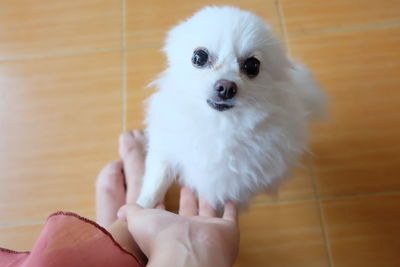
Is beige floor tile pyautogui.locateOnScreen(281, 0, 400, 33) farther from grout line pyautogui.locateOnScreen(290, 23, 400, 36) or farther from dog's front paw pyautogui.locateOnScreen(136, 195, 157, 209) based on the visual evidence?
dog's front paw pyautogui.locateOnScreen(136, 195, 157, 209)

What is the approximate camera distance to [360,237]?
1099 mm

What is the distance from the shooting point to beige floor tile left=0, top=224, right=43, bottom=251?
1107 mm

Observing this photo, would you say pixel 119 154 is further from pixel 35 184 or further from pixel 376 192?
pixel 376 192

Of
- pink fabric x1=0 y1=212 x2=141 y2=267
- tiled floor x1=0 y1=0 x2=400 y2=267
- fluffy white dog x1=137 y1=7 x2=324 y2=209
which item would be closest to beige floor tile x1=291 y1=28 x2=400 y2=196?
tiled floor x1=0 y1=0 x2=400 y2=267

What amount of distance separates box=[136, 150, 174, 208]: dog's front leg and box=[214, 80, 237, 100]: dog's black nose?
0.30 metres

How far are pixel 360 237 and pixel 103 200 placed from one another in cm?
73

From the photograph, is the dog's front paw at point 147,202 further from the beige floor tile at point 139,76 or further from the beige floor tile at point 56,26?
the beige floor tile at point 56,26

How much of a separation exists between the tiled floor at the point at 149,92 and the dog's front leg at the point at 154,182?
0.18 meters

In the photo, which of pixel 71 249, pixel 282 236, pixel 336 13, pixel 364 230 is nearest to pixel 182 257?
pixel 71 249

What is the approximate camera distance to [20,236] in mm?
1117

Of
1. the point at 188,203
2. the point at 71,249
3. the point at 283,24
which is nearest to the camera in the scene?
the point at 71,249

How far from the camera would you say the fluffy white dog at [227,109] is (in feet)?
2.35

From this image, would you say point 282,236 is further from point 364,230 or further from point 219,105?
point 219,105

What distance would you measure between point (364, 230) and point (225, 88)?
69cm
